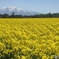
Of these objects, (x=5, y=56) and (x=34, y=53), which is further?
(x=5, y=56)

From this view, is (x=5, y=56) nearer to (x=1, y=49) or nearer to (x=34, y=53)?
(x=1, y=49)

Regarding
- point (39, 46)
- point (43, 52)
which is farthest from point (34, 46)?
point (43, 52)

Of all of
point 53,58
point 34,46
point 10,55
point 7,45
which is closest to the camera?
point 53,58

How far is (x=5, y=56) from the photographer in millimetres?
10859

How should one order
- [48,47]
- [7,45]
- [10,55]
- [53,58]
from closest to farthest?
[53,58]
[48,47]
[10,55]
[7,45]

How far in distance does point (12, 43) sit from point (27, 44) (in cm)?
71

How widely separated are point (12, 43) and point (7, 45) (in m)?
0.48

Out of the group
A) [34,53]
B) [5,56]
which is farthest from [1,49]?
[34,53]

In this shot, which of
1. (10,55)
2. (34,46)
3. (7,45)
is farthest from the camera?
(7,45)

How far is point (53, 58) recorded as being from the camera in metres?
8.56

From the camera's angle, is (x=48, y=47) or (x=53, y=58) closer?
(x=53, y=58)

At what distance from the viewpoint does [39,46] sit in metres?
9.62

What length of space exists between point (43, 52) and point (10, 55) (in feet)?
7.11

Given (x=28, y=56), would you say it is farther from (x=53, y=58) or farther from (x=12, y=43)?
(x=12, y=43)
